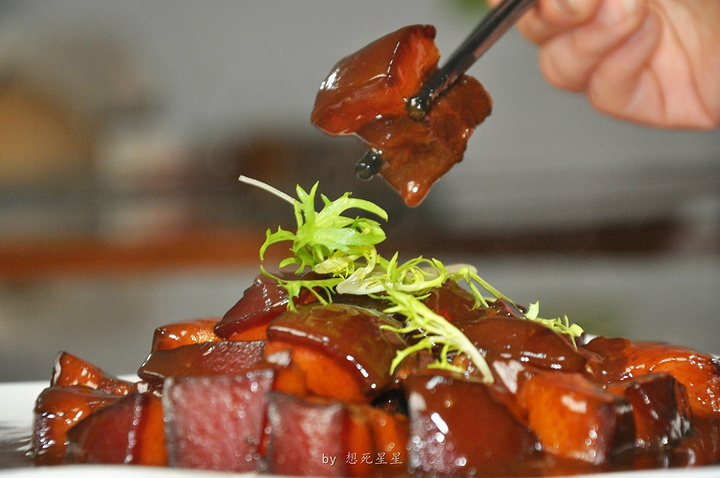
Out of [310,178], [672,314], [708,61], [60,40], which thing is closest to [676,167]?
[672,314]

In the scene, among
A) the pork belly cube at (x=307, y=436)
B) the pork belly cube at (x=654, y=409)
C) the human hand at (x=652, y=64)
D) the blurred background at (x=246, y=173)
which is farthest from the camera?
the blurred background at (x=246, y=173)

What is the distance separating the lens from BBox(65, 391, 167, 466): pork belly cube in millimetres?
1194

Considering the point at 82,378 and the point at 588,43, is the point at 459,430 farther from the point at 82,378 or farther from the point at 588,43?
the point at 588,43

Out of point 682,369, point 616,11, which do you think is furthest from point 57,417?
point 616,11

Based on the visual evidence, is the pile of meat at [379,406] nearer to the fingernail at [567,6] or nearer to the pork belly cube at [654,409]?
the pork belly cube at [654,409]

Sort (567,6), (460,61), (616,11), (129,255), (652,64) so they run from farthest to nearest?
(129,255) → (652,64) → (616,11) → (567,6) → (460,61)

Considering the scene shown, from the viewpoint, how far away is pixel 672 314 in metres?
5.25

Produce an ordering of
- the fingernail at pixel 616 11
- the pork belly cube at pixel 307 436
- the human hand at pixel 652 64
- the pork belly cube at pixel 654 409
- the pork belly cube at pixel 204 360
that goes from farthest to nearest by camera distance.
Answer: the human hand at pixel 652 64, the fingernail at pixel 616 11, the pork belly cube at pixel 204 360, the pork belly cube at pixel 654 409, the pork belly cube at pixel 307 436

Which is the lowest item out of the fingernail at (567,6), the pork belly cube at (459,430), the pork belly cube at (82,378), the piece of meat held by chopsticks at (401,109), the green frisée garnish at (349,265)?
the pork belly cube at (459,430)

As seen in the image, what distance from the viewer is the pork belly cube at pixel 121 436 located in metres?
1.19

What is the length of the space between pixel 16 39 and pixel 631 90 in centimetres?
585

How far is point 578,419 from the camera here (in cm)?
109

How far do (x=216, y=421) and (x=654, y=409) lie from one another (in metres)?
0.80

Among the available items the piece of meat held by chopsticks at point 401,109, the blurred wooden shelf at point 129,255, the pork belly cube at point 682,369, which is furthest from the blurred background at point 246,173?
the pork belly cube at point 682,369
